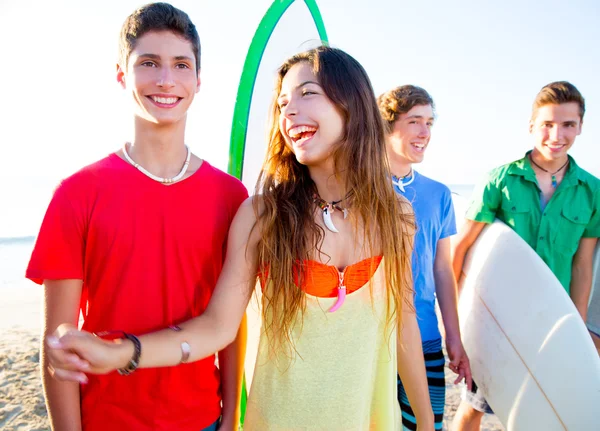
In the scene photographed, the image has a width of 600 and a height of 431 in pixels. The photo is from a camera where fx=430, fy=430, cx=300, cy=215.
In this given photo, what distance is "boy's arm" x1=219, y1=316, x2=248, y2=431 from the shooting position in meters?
1.40

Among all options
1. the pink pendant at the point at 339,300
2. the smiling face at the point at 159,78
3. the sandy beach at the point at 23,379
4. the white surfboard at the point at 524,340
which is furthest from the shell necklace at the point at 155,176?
the sandy beach at the point at 23,379

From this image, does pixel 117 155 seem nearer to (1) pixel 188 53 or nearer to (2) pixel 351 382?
(1) pixel 188 53

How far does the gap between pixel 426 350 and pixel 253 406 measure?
114 centimetres

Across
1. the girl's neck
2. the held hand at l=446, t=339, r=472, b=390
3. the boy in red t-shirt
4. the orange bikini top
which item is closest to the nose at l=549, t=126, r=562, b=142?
the held hand at l=446, t=339, r=472, b=390

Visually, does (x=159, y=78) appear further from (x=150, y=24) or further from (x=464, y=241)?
(x=464, y=241)

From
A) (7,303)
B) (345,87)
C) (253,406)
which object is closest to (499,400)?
(253,406)

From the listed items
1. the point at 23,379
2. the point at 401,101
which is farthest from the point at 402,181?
the point at 23,379

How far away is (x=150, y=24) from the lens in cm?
132

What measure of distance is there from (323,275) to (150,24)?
3.05 ft

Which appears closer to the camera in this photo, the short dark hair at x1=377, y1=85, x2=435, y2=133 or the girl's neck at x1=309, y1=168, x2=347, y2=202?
the girl's neck at x1=309, y1=168, x2=347, y2=202

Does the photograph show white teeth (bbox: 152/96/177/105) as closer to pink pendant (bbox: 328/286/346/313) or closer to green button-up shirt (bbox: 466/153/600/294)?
pink pendant (bbox: 328/286/346/313)

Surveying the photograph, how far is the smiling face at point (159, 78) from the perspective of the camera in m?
1.29

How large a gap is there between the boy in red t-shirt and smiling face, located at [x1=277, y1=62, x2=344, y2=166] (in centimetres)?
30

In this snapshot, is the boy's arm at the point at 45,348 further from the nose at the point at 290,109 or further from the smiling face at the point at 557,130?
the smiling face at the point at 557,130
